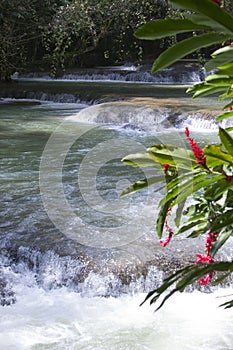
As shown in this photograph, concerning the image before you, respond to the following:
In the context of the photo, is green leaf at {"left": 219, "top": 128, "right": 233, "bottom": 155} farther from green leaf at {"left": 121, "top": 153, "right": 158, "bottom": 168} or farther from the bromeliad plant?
green leaf at {"left": 121, "top": 153, "right": 158, "bottom": 168}

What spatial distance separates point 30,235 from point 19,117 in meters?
7.13

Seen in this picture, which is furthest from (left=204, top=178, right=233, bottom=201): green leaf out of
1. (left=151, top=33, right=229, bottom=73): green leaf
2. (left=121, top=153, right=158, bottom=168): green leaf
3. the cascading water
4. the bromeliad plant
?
the cascading water

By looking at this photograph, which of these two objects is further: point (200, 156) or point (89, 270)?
point (89, 270)

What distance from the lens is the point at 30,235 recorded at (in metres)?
4.14

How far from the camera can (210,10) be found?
67 cm

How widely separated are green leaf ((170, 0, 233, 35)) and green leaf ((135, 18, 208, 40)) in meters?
0.03

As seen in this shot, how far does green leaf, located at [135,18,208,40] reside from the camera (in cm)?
71

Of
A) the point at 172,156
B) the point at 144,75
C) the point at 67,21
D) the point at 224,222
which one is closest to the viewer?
the point at 224,222

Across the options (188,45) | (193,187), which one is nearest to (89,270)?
(193,187)

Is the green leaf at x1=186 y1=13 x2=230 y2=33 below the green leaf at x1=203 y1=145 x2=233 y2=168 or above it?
above

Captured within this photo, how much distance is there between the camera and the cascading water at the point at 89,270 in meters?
3.20

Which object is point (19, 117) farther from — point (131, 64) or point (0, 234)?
point (131, 64)

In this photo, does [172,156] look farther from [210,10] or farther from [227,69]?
[210,10]

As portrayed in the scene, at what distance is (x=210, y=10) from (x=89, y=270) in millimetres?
3221
